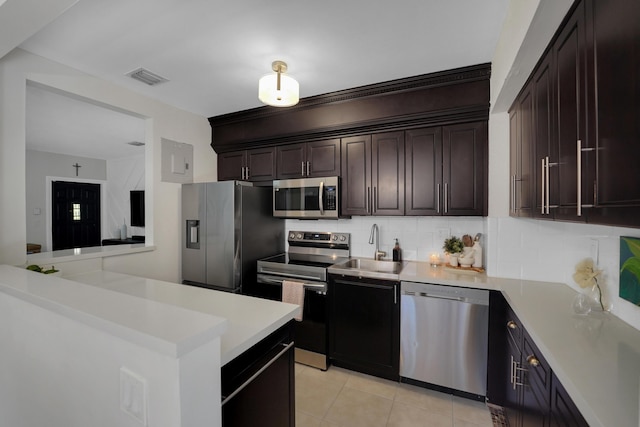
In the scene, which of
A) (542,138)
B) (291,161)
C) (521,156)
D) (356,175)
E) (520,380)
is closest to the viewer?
(542,138)

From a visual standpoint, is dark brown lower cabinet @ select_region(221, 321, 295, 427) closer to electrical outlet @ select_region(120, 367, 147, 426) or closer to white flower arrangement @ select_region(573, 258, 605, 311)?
electrical outlet @ select_region(120, 367, 147, 426)

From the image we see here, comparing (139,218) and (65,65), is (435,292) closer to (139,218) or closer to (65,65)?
(65,65)

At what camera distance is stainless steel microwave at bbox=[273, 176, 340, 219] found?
9.05ft

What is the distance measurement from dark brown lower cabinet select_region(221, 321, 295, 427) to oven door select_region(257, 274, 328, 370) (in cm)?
121

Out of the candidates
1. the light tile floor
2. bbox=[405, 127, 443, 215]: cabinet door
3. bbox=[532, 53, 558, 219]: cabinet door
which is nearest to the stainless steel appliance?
the light tile floor

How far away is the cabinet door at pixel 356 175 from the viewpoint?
8.78 feet

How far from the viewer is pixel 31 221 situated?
5203 millimetres

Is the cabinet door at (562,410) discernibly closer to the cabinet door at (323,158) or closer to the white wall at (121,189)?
the cabinet door at (323,158)

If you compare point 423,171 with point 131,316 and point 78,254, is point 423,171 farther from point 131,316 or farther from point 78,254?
point 78,254

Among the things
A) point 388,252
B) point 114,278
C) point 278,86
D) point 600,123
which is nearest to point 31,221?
point 114,278

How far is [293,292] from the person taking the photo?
2627mm

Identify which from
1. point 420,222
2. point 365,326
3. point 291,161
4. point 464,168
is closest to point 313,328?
point 365,326

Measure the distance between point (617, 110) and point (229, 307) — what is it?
5.29ft

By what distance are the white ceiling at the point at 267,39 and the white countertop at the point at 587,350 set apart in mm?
1696
